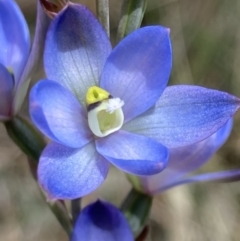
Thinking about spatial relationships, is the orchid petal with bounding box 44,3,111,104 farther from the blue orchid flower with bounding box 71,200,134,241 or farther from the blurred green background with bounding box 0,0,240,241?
the blurred green background with bounding box 0,0,240,241

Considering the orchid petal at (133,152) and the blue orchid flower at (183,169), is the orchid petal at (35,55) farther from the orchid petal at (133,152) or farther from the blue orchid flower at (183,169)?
the blue orchid flower at (183,169)

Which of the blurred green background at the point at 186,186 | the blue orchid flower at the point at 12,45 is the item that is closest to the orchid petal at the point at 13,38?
the blue orchid flower at the point at 12,45

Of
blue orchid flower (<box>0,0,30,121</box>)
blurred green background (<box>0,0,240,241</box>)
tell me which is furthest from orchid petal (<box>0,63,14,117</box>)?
blurred green background (<box>0,0,240,241</box>)

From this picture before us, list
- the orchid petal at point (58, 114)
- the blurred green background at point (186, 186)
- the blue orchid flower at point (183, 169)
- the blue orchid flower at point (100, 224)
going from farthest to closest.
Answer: the blurred green background at point (186, 186) < the blue orchid flower at point (183, 169) < the blue orchid flower at point (100, 224) < the orchid petal at point (58, 114)

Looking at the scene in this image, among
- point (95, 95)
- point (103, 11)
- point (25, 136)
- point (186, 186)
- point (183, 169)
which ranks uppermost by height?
point (103, 11)

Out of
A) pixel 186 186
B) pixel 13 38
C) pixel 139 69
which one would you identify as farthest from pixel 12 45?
pixel 186 186

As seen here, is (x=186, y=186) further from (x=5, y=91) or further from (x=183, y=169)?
(x=5, y=91)
